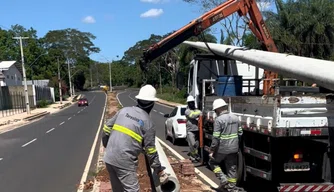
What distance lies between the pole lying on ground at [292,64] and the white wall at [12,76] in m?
61.5

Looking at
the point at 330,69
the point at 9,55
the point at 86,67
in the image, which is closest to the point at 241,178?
the point at 330,69

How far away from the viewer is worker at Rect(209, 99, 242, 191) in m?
7.16

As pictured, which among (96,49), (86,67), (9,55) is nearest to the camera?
(9,55)

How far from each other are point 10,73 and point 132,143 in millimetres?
69501

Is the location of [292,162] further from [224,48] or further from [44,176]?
[44,176]

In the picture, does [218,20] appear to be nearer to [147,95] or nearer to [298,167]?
[298,167]

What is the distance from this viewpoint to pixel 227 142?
716 centimetres

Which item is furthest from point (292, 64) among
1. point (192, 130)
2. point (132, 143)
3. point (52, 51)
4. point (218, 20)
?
point (52, 51)

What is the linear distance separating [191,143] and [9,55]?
309 feet

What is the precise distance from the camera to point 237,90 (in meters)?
10.7

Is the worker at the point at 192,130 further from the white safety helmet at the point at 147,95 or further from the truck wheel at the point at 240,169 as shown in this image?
the white safety helmet at the point at 147,95

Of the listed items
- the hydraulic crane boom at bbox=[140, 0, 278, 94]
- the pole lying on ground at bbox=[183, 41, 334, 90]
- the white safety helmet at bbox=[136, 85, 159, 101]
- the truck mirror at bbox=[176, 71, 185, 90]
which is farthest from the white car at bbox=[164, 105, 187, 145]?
the white safety helmet at bbox=[136, 85, 159, 101]

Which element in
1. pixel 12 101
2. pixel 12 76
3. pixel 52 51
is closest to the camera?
pixel 12 101

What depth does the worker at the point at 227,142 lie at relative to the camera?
7156 mm
